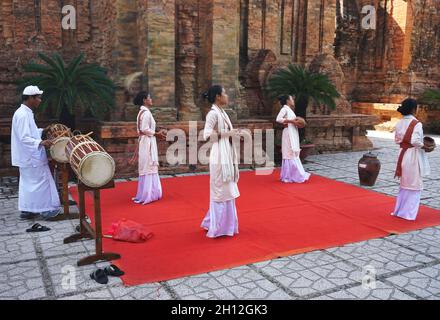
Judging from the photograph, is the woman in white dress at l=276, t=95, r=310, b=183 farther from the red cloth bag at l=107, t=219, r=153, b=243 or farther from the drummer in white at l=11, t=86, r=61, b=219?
the drummer in white at l=11, t=86, r=61, b=219

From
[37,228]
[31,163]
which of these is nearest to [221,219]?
[37,228]

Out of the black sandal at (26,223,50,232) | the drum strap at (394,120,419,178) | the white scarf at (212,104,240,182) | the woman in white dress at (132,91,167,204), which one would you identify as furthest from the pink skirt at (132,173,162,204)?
the drum strap at (394,120,419,178)

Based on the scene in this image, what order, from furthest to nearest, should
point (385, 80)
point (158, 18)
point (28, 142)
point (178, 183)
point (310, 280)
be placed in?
point (385, 80), point (158, 18), point (178, 183), point (28, 142), point (310, 280)

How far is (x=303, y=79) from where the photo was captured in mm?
11133

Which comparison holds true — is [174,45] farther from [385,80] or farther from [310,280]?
[385,80]

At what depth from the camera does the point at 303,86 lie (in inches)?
438

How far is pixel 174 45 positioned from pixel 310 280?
24.4 ft

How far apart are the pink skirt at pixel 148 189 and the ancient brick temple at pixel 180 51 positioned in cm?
223

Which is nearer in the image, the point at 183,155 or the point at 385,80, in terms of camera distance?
the point at 183,155

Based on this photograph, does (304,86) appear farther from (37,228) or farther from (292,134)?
(37,228)

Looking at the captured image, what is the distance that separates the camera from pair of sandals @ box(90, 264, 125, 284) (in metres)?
4.17

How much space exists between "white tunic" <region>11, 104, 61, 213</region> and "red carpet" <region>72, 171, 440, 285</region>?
2.71 ft

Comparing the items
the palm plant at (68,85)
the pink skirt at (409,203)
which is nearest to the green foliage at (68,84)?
the palm plant at (68,85)

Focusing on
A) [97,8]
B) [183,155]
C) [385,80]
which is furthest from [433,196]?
[385,80]
